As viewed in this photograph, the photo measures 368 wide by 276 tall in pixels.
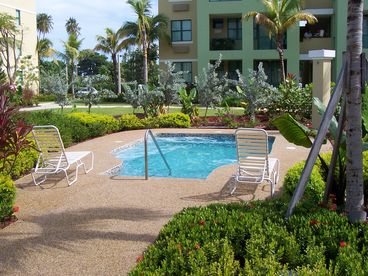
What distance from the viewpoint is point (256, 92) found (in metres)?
17.4

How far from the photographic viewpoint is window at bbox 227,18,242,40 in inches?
1319

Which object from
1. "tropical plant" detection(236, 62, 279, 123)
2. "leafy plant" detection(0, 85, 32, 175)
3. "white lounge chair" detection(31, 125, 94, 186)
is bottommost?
"white lounge chair" detection(31, 125, 94, 186)

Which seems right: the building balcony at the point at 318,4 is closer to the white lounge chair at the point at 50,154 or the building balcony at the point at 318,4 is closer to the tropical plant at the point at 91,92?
the tropical plant at the point at 91,92

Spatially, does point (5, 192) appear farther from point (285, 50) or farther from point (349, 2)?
point (285, 50)

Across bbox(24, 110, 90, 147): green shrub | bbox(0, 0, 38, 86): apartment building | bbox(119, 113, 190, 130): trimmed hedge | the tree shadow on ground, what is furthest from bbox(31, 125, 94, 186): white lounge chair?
bbox(0, 0, 38, 86): apartment building

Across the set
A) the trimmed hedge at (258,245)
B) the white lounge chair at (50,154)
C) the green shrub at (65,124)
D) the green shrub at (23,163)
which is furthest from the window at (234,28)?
the trimmed hedge at (258,245)

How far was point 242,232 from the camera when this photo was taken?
14.1 feet

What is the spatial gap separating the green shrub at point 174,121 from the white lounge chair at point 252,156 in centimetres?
1049

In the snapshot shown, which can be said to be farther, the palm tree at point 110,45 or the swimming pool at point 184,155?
the palm tree at point 110,45

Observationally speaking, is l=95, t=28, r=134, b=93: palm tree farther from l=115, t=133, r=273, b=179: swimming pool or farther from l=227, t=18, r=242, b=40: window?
l=115, t=133, r=273, b=179: swimming pool

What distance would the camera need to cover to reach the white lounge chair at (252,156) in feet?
24.8

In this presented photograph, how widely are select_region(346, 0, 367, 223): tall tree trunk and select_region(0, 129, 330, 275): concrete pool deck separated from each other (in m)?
2.32

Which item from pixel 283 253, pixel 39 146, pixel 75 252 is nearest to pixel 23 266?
pixel 75 252

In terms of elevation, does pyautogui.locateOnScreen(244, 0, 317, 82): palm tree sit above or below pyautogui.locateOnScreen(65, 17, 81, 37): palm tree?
below
